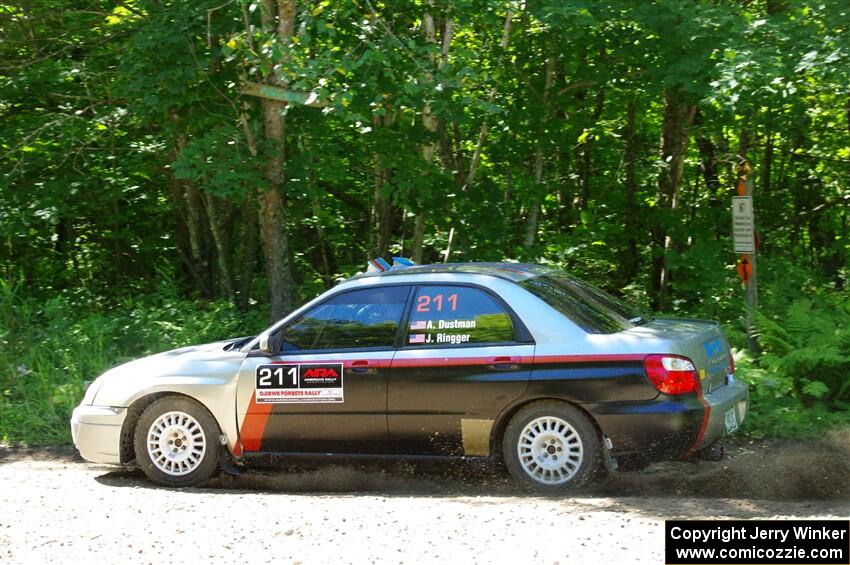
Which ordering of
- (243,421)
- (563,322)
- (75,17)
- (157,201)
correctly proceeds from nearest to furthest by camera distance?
(563,322) < (243,421) < (75,17) < (157,201)

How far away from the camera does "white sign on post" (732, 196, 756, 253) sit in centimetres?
1061

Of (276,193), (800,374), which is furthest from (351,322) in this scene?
(276,193)

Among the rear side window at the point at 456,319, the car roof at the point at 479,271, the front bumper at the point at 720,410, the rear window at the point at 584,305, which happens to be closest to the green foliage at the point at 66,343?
the car roof at the point at 479,271

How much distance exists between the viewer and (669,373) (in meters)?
6.59

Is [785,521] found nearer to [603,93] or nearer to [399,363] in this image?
[399,363]

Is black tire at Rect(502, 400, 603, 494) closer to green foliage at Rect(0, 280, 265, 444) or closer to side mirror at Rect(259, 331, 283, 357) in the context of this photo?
side mirror at Rect(259, 331, 283, 357)

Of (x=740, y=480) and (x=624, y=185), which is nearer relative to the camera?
(x=740, y=480)

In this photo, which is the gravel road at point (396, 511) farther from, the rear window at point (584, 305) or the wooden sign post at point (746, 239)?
the wooden sign post at point (746, 239)

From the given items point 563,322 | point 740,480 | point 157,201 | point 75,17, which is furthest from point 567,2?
point 157,201

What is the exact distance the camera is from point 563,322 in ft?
22.8

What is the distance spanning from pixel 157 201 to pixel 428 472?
9509 mm

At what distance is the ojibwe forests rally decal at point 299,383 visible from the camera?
24.0ft

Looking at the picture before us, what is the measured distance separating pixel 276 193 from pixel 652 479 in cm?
609

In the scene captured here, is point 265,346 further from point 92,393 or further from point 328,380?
point 92,393
